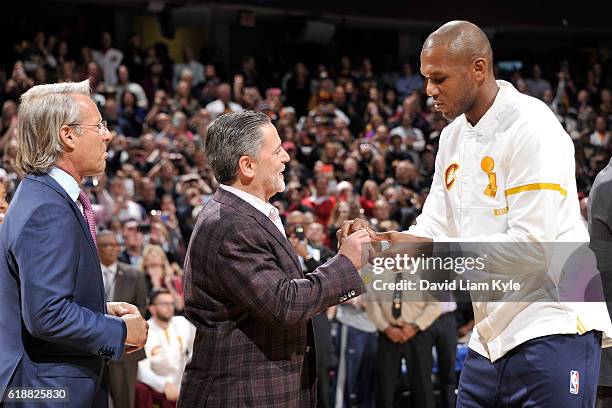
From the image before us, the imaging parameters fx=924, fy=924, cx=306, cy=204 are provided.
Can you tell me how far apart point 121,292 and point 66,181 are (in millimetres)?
4489

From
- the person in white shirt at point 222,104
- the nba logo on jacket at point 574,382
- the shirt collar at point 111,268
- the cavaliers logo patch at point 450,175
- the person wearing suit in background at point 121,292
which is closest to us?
the nba logo on jacket at point 574,382

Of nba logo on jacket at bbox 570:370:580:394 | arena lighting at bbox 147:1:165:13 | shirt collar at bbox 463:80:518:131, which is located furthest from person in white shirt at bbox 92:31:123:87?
nba logo on jacket at bbox 570:370:580:394

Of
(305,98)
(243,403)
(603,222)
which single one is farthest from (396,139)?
(243,403)

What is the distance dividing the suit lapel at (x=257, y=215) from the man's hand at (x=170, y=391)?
14.4 feet

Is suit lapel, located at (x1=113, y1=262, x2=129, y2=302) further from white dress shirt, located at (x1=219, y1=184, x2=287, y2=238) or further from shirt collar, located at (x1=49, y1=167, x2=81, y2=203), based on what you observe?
shirt collar, located at (x1=49, y1=167, x2=81, y2=203)

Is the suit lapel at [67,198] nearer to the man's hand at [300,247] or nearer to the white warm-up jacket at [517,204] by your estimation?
the white warm-up jacket at [517,204]

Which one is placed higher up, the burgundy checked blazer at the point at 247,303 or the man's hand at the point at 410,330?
the burgundy checked blazer at the point at 247,303

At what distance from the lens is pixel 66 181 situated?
2756 mm

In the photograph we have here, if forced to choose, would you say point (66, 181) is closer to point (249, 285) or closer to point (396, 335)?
point (249, 285)

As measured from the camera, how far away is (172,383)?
709 centimetres

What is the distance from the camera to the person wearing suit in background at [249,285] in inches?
110

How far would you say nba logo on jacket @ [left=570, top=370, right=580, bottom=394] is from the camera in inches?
112

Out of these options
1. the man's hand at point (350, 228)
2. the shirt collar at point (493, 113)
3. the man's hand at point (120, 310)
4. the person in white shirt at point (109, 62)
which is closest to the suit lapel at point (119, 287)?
the man's hand at point (120, 310)

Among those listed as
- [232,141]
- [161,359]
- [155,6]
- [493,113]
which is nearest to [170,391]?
[161,359]
